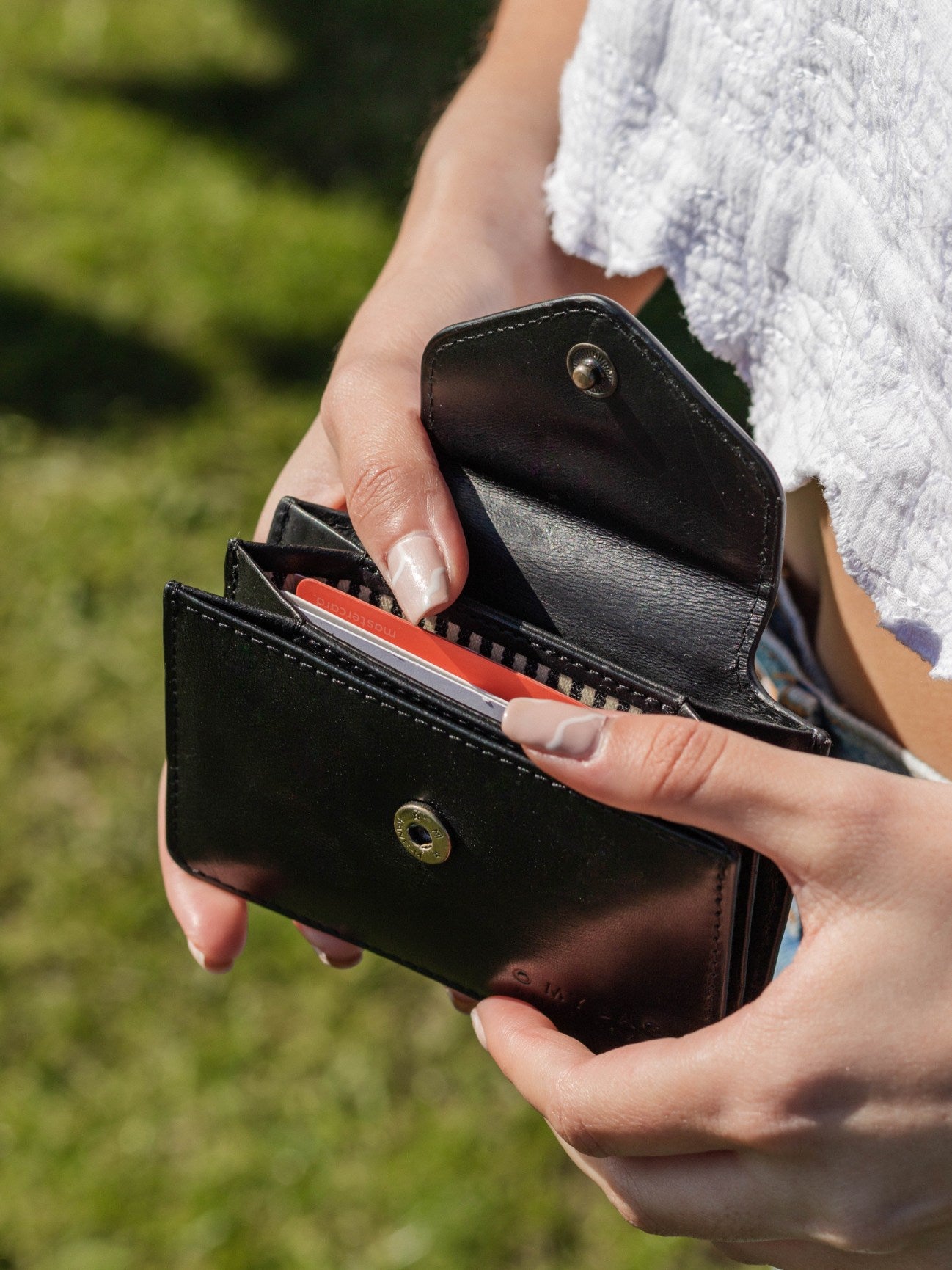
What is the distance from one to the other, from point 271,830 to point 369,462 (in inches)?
17.1

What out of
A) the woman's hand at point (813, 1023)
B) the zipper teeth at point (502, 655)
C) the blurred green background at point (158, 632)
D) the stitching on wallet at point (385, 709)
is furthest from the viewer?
the blurred green background at point (158, 632)

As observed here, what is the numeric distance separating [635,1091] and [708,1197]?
135mm

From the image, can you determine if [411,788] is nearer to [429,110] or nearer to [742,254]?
[742,254]

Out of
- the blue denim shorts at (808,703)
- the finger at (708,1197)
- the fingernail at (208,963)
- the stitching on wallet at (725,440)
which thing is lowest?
the fingernail at (208,963)

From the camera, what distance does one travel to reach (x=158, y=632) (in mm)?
3150

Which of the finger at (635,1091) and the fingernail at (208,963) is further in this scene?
the fingernail at (208,963)

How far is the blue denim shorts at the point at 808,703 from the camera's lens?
1.21 meters

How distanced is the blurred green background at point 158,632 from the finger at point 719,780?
1577 mm

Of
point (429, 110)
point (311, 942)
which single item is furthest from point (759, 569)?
point (429, 110)

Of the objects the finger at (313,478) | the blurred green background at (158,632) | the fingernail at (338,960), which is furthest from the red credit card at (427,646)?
the blurred green background at (158,632)

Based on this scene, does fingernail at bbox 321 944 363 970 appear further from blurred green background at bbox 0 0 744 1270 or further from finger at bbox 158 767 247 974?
blurred green background at bbox 0 0 744 1270

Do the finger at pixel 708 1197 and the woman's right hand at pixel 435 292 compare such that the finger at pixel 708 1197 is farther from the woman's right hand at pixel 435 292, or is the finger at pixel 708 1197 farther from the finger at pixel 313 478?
the finger at pixel 313 478

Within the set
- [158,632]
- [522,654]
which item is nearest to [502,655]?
[522,654]

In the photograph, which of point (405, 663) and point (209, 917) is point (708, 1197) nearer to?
point (405, 663)
